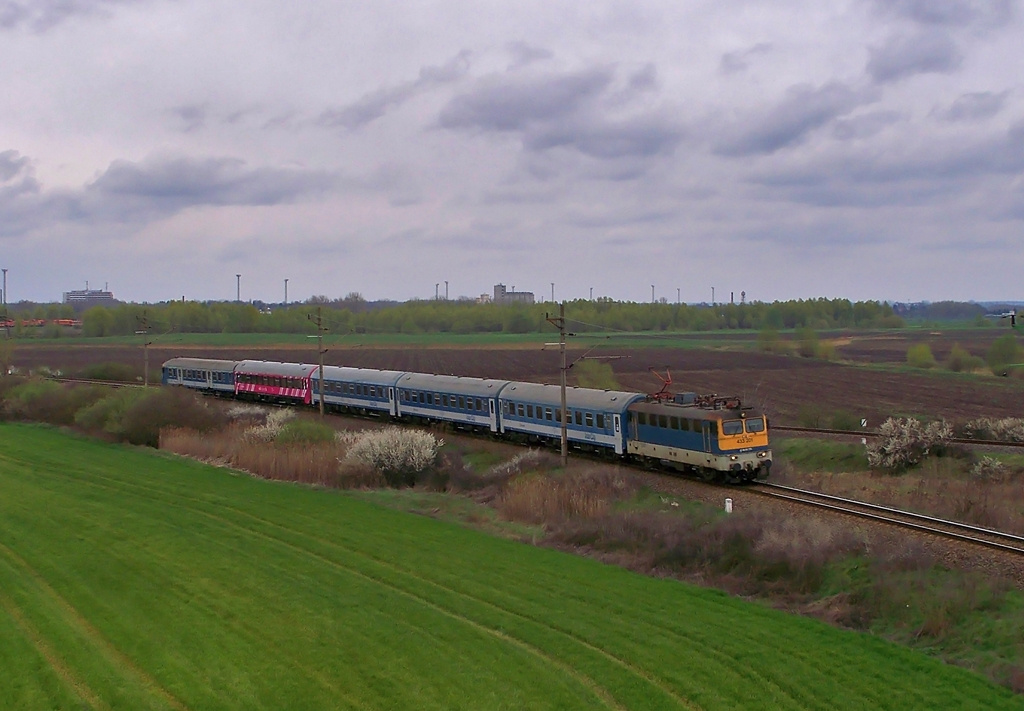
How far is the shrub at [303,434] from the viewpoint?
1657 inches

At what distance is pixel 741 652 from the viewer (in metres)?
16.8

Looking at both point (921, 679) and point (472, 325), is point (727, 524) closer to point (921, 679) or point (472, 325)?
point (921, 679)

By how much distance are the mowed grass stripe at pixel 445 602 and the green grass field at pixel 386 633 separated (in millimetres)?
57

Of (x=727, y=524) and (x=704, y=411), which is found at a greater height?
(x=704, y=411)

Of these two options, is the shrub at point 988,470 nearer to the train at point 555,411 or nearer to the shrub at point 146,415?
the train at point 555,411

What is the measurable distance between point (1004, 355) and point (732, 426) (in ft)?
193

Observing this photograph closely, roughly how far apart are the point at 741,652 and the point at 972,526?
10030mm

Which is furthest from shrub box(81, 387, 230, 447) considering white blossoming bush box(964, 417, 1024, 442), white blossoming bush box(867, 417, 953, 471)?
white blossoming bush box(964, 417, 1024, 442)

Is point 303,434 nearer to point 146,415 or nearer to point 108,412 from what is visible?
point 146,415

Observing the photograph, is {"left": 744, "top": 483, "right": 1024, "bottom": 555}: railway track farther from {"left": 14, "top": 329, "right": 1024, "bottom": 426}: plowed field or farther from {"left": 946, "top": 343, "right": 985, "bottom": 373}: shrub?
{"left": 946, "top": 343, "right": 985, "bottom": 373}: shrub

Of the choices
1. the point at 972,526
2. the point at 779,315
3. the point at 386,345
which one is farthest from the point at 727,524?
the point at 779,315

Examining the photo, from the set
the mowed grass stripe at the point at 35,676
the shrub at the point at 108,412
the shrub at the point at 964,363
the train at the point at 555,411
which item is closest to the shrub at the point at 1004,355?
the shrub at the point at 964,363

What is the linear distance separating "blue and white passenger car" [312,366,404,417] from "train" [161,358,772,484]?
6 cm

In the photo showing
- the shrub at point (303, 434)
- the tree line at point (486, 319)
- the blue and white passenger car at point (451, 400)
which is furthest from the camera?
the tree line at point (486, 319)
